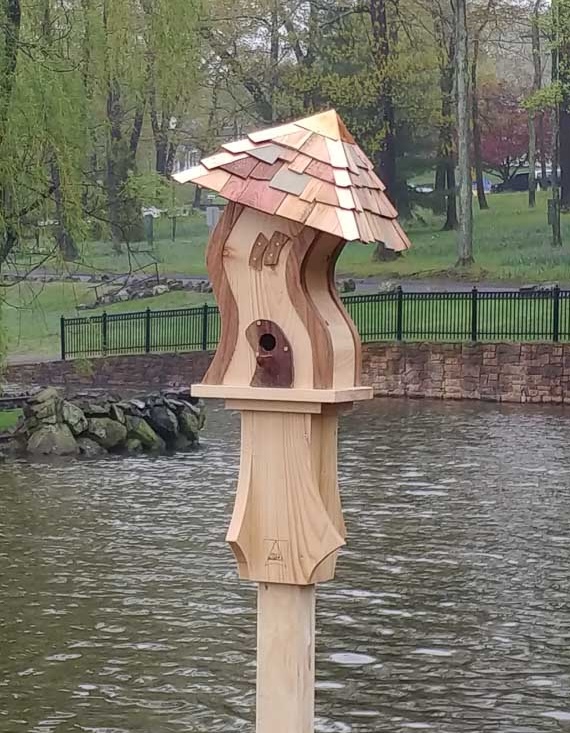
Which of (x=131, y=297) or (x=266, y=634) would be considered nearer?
(x=266, y=634)

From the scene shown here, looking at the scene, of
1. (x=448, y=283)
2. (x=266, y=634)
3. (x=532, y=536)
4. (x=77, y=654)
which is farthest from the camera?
(x=448, y=283)

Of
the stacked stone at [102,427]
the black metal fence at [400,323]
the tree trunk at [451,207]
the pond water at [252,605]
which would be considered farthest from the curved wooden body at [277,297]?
the tree trunk at [451,207]

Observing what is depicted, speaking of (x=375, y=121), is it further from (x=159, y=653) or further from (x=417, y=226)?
(x=159, y=653)

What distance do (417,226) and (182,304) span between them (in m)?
11.7

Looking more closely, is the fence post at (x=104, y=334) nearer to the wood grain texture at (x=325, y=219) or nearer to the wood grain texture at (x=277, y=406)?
the wood grain texture at (x=277, y=406)

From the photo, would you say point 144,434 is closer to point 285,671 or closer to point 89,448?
point 89,448

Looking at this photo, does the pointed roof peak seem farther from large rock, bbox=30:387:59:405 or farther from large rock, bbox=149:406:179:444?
large rock, bbox=149:406:179:444

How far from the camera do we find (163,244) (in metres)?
52.7

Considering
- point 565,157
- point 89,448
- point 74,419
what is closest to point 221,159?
point 89,448

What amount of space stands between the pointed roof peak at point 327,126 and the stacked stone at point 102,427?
14883 millimetres

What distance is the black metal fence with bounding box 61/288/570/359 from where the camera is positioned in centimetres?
2853

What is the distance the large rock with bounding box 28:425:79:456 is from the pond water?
1458 mm

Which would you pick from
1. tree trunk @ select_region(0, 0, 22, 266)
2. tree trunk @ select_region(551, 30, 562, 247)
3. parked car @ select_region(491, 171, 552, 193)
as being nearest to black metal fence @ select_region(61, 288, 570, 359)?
tree trunk @ select_region(0, 0, 22, 266)

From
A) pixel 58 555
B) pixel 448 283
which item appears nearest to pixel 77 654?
pixel 58 555
